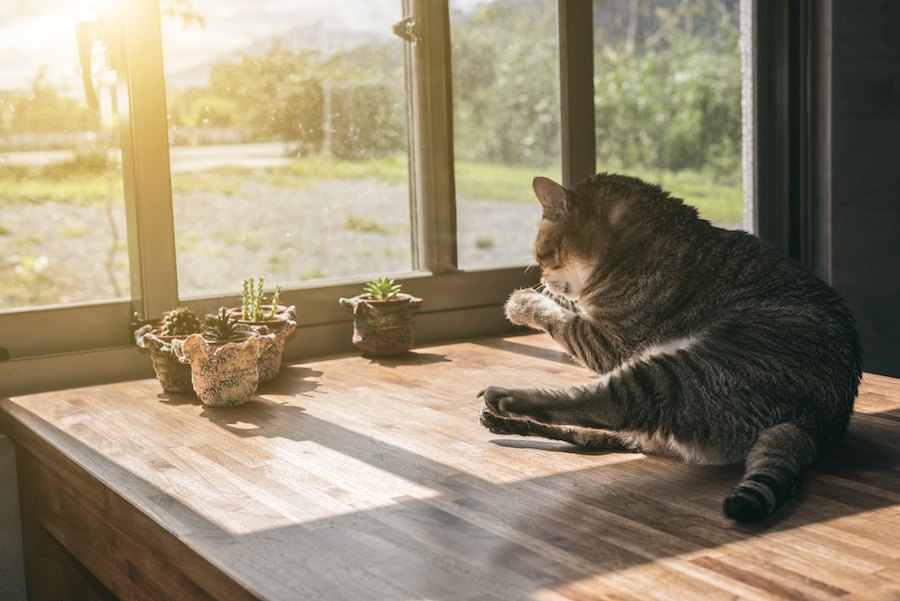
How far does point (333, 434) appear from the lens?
2.01 meters

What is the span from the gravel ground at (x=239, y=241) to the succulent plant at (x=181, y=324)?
314mm

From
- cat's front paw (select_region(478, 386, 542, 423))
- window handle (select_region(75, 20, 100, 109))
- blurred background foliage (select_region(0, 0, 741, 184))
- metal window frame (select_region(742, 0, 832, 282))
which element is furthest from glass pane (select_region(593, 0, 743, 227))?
cat's front paw (select_region(478, 386, 542, 423))

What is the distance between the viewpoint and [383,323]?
2.70m

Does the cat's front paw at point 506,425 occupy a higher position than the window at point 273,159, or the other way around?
the window at point 273,159

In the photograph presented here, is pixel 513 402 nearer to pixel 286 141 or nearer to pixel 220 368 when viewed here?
pixel 220 368

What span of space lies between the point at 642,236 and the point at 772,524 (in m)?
0.83

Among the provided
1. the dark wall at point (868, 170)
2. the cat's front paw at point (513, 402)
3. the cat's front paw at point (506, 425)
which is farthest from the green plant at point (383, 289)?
the dark wall at point (868, 170)

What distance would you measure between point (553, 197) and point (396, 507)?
0.94 metres

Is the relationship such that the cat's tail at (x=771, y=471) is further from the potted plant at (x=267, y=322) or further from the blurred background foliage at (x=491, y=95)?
the blurred background foliage at (x=491, y=95)

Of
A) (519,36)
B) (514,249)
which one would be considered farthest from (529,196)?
(519,36)

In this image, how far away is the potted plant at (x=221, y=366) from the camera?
2.20m

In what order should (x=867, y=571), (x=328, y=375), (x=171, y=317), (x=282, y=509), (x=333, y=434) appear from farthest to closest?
(x=328, y=375), (x=171, y=317), (x=333, y=434), (x=282, y=509), (x=867, y=571)

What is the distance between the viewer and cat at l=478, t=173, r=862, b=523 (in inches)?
67.4

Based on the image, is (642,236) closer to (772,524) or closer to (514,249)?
(772,524)
